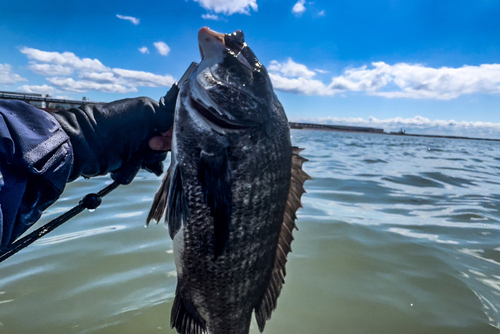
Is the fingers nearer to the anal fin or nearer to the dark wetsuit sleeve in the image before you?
the dark wetsuit sleeve

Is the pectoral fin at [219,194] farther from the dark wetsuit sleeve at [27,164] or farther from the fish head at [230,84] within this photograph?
the dark wetsuit sleeve at [27,164]

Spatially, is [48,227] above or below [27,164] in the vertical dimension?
below

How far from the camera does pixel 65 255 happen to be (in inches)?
181

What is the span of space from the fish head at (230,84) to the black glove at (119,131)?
0.51 m

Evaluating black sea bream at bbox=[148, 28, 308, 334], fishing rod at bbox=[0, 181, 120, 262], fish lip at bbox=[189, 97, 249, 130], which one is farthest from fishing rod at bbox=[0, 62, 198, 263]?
fish lip at bbox=[189, 97, 249, 130]

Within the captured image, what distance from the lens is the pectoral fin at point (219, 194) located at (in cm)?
203

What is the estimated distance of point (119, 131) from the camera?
2.67m

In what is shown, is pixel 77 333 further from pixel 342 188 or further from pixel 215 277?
pixel 342 188

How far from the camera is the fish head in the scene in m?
2.14

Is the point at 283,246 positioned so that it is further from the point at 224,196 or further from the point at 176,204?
the point at 176,204

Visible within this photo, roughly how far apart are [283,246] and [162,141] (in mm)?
1366

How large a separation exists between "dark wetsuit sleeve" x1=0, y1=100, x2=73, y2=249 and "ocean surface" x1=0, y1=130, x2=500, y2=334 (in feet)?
5.35

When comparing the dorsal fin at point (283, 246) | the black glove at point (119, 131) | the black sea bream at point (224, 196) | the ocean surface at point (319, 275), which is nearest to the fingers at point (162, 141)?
the black glove at point (119, 131)

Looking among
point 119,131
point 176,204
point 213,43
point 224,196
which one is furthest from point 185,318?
point 213,43
